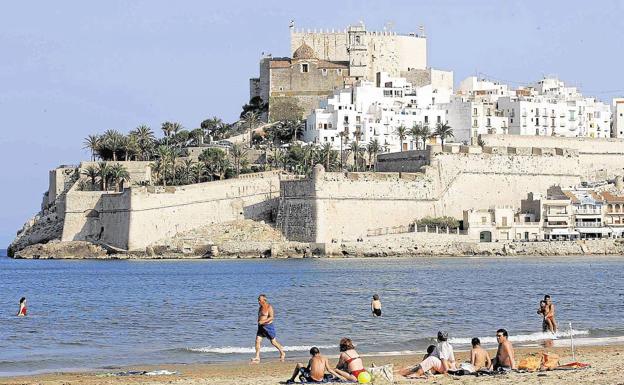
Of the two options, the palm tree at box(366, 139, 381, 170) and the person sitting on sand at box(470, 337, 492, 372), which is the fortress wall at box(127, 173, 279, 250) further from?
the person sitting on sand at box(470, 337, 492, 372)

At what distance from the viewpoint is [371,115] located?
70625mm

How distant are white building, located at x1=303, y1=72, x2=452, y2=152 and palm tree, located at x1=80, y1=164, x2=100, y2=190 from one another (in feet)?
41.8

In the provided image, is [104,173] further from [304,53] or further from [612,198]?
[612,198]

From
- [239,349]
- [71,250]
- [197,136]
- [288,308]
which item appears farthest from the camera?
[197,136]

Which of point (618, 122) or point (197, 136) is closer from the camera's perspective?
point (197, 136)

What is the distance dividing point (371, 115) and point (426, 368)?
54.6m

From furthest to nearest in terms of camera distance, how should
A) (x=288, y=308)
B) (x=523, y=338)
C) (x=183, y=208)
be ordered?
(x=183, y=208)
(x=288, y=308)
(x=523, y=338)

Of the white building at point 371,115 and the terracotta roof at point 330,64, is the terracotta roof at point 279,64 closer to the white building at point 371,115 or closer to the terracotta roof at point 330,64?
the terracotta roof at point 330,64

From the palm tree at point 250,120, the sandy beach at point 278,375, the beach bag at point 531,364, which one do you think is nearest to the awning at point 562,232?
the palm tree at point 250,120

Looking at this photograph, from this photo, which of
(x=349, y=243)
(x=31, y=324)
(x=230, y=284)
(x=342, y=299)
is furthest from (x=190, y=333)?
(x=349, y=243)

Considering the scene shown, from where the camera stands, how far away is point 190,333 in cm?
2464

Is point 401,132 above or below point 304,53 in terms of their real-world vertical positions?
below

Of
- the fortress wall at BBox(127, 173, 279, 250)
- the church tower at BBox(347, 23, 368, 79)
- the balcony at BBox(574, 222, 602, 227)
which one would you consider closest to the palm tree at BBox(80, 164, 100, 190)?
the fortress wall at BBox(127, 173, 279, 250)

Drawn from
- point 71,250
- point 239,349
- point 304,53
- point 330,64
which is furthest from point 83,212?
point 239,349
